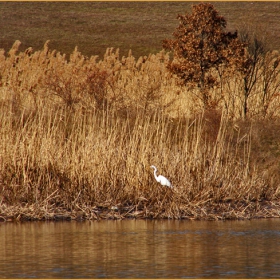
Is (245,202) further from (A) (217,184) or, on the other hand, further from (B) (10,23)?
(B) (10,23)

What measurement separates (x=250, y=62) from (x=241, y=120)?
5.04 ft

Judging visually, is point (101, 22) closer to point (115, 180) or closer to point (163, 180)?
point (115, 180)

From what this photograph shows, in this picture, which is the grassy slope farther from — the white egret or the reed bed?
the white egret

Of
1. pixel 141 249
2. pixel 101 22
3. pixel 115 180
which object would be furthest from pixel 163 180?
pixel 101 22

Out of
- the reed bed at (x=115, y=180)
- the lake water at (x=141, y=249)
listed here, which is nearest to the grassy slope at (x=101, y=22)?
the reed bed at (x=115, y=180)

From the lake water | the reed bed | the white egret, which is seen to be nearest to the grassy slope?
the reed bed

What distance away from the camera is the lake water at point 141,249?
386 inches

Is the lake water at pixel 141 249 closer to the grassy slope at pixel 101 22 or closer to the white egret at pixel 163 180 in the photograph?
the white egret at pixel 163 180

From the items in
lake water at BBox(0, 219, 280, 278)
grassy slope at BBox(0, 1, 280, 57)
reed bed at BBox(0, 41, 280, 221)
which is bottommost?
lake water at BBox(0, 219, 280, 278)

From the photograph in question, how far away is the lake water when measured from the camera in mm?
9805

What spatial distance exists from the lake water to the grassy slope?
3893 centimetres

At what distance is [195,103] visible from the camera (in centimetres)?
2106

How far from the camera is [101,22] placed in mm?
66812

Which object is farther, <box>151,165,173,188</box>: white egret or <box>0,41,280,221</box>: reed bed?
<box>0,41,280,221</box>: reed bed
